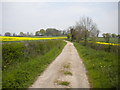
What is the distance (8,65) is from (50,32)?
8867 centimetres

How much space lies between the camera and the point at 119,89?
156 inches

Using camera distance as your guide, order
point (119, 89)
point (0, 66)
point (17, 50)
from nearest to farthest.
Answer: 1. point (119, 89)
2. point (0, 66)
3. point (17, 50)

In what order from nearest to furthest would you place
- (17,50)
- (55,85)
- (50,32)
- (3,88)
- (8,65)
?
(3,88) → (55,85) → (8,65) → (17,50) → (50,32)

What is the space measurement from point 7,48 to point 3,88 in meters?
3.02

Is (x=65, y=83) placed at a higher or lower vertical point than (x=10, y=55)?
lower

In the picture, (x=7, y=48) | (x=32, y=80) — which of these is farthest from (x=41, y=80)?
(x=7, y=48)

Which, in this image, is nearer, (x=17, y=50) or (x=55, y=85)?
(x=55, y=85)

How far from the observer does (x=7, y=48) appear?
676cm

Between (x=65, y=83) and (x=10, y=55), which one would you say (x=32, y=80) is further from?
(x=10, y=55)

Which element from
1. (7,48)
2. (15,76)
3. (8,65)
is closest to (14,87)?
(15,76)

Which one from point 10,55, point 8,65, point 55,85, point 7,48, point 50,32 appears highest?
point 50,32

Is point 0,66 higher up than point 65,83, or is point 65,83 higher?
point 0,66

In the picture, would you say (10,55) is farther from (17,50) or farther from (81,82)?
(81,82)

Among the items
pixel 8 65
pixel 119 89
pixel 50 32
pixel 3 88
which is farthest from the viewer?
pixel 50 32
